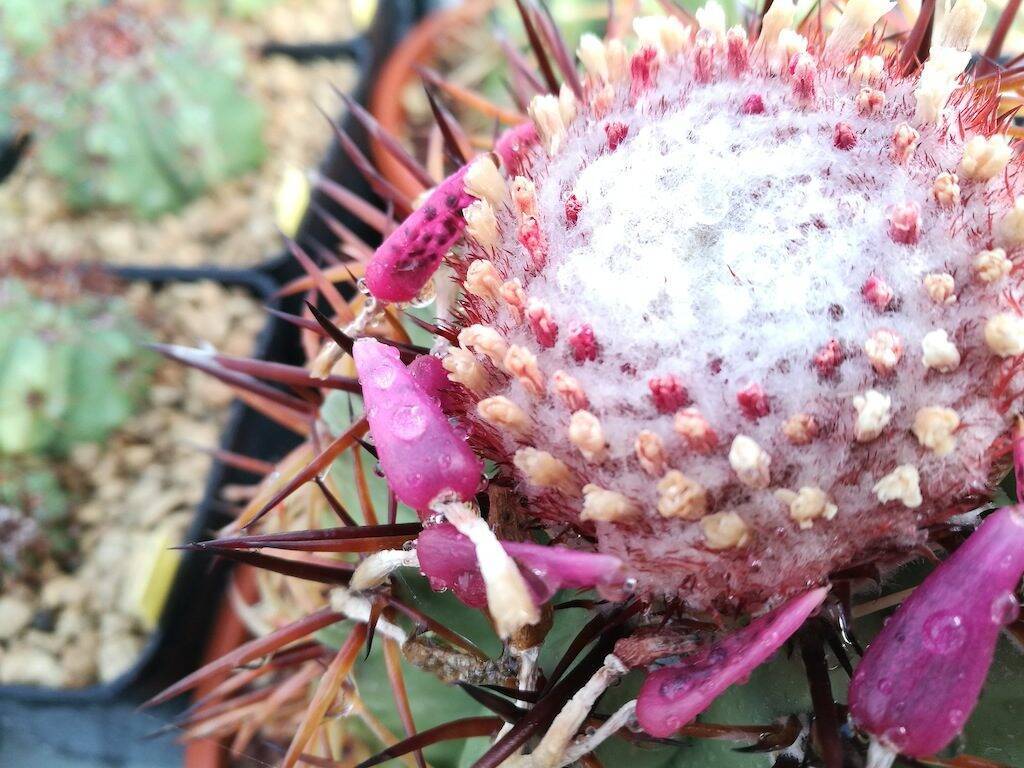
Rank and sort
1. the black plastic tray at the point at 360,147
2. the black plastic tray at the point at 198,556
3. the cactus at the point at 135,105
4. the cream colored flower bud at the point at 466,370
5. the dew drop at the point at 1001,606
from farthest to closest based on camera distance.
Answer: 1. the black plastic tray at the point at 360,147
2. the cactus at the point at 135,105
3. the black plastic tray at the point at 198,556
4. the cream colored flower bud at the point at 466,370
5. the dew drop at the point at 1001,606

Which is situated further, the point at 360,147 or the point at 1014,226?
the point at 360,147

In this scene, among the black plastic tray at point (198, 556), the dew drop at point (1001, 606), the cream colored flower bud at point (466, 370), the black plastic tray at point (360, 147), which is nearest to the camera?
the dew drop at point (1001, 606)

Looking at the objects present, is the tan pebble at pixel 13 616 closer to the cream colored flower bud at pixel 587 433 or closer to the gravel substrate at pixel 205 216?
the gravel substrate at pixel 205 216

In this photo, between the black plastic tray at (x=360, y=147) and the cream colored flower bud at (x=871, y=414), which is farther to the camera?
the black plastic tray at (x=360, y=147)

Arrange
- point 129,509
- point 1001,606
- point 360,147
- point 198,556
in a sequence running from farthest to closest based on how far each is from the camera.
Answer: point 360,147 < point 129,509 < point 198,556 < point 1001,606

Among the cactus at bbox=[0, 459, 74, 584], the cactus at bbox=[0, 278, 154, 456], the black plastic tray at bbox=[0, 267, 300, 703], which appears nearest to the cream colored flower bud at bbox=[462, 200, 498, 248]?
the black plastic tray at bbox=[0, 267, 300, 703]

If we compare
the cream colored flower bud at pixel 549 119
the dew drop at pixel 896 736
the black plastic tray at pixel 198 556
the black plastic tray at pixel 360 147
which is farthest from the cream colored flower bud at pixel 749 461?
the black plastic tray at pixel 360 147

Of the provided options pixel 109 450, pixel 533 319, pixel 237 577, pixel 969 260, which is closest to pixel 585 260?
pixel 533 319

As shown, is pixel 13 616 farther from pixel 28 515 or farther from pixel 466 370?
pixel 466 370

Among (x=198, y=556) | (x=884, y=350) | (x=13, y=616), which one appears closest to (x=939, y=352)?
(x=884, y=350)
